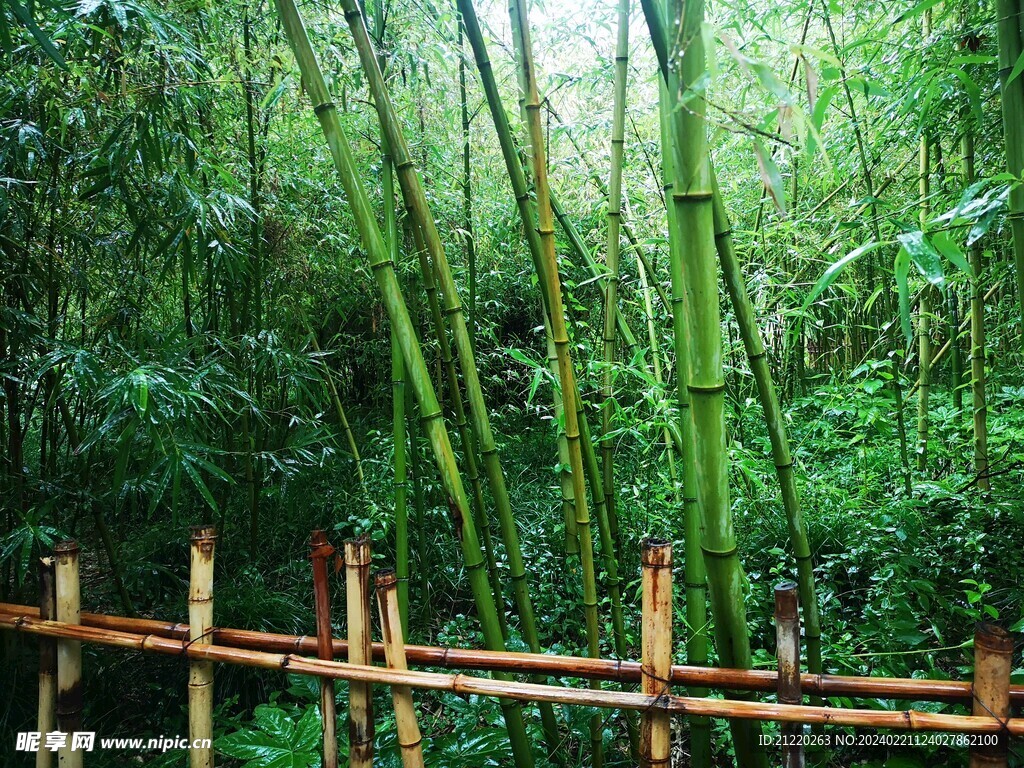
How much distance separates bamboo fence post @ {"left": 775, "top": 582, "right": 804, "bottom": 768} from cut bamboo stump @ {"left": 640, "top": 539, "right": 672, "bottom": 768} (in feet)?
0.54

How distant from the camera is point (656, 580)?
40.4 inches

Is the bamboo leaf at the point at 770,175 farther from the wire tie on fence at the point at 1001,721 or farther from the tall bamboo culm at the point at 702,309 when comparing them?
the wire tie on fence at the point at 1001,721

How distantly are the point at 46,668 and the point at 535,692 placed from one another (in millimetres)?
1131

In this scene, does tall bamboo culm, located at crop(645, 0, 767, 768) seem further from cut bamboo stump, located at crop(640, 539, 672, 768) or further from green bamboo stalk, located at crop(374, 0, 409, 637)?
green bamboo stalk, located at crop(374, 0, 409, 637)

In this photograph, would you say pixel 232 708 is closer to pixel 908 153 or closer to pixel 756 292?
pixel 756 292

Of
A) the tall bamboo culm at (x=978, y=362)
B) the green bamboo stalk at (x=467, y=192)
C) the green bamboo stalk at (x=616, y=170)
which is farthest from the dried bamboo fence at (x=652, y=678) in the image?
the tall bamboo culm at (x=978, y=362)

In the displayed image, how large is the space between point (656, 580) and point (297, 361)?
1.64m

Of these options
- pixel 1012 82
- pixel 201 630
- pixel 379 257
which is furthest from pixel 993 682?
pixel 201 630

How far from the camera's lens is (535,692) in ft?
3.66

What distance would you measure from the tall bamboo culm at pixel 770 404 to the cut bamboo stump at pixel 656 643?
36cm

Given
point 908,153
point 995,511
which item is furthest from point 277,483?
point 908,153

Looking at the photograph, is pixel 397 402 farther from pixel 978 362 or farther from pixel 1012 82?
pixel 978 362

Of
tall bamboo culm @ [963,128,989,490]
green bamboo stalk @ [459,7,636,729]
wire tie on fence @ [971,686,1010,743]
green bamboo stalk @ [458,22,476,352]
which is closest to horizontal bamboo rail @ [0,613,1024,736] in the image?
wire tie on fence @ [971,686,1010,743]

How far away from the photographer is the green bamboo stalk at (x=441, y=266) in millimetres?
1189
